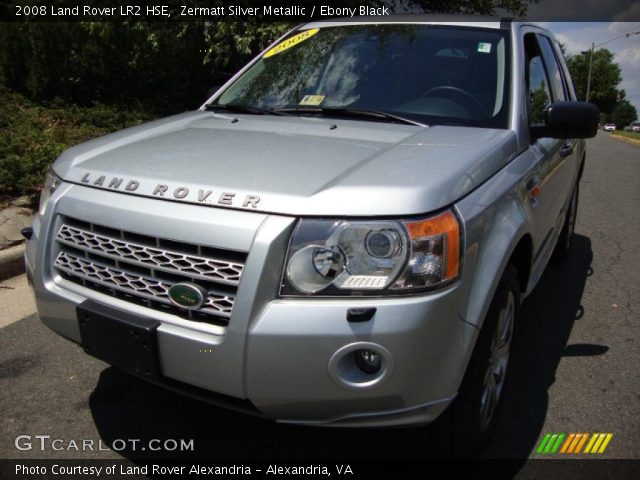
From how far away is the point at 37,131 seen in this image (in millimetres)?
6734

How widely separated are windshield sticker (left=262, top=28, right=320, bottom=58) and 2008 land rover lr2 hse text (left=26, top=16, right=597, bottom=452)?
113 centimetres

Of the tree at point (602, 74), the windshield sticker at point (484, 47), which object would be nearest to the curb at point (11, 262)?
the windshield sticker at point (484, 47)

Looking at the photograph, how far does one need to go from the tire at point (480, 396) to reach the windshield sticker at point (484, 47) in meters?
1.27

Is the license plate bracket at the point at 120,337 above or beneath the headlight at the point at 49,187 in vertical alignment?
beneath

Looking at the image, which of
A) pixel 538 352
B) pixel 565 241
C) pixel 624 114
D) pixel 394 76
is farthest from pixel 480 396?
pixel 624 114

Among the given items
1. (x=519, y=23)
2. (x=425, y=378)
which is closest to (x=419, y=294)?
(x=425, y=378)

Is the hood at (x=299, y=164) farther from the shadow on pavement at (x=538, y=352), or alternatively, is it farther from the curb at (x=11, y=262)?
the curb at (x=11, y=262)

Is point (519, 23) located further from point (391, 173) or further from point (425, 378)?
point (425, 378)

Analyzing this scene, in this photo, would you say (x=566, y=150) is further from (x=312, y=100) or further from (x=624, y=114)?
(x=624, y=114)

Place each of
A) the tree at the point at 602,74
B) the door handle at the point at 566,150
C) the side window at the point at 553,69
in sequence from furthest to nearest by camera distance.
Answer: the tree at the point at 602,74 → the side window at the point at 553,69 → the door handle at the point at 566,150

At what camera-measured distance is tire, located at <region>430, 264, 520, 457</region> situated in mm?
2041

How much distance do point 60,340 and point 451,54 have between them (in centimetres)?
261

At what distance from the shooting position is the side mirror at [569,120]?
8.75 feet

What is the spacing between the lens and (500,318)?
7.55 feet
